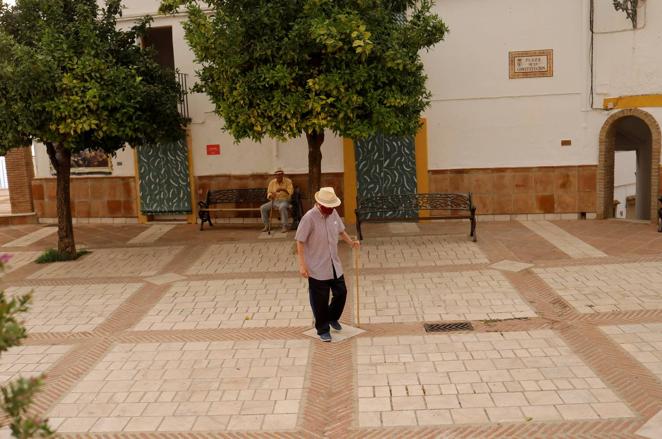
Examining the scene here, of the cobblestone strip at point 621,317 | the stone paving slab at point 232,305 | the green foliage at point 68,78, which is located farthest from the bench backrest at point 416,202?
the cobblestone strip at point 621,317

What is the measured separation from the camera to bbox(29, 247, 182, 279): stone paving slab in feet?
37.3

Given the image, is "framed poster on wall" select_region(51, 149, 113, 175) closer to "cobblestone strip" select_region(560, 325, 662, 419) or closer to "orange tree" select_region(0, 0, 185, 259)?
"orange tree" select_region(0, 0, 185, 259)

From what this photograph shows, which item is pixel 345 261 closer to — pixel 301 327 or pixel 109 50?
pixel 301 327

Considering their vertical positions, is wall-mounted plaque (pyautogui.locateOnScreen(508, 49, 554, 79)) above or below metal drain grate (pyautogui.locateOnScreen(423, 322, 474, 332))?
above

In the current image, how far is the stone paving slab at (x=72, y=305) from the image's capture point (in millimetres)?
8703

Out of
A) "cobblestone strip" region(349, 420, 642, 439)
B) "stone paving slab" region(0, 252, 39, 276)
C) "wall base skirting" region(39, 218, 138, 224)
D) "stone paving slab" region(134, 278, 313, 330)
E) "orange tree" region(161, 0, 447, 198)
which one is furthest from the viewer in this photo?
"wall base skirting" region(39, 218, 138, 224)

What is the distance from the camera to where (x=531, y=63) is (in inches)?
564

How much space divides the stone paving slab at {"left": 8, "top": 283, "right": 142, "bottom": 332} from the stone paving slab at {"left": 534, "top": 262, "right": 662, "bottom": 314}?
633cm

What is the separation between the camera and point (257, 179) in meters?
15.5

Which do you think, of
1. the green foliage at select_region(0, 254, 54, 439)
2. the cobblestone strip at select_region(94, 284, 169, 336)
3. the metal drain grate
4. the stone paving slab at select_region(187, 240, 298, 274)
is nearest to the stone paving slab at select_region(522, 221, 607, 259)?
the metal drain grate

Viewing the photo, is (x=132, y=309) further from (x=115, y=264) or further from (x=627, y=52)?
(x=627, y=52)

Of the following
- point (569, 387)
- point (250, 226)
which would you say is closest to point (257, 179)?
point (250, 226)

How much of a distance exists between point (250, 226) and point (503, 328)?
8414mm

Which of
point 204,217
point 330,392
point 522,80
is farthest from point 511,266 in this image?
point 204,217
